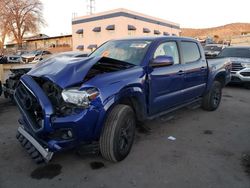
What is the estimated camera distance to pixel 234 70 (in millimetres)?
10242

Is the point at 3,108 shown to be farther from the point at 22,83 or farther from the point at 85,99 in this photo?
the point at 85,99

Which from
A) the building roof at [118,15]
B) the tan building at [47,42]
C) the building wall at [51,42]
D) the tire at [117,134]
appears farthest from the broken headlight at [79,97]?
the building wall at [51,42]

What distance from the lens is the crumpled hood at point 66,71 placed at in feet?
10.5

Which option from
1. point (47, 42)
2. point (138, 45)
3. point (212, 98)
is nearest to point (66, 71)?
point (138, 45)

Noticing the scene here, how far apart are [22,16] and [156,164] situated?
51.9 metres

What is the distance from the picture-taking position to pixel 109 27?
34.0 meters

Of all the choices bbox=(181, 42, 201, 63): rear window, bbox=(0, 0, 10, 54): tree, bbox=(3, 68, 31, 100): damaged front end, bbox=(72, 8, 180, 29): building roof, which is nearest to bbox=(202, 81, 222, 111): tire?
bbox=(181, 42, 201, 63): rear window

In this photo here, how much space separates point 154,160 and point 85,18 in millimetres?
37752

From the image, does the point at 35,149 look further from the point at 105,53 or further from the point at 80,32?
the point at 80,32

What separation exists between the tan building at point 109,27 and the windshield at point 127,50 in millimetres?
27103

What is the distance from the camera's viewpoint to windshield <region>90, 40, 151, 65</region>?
4199mm

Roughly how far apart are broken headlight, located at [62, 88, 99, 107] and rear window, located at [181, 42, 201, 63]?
266 cm

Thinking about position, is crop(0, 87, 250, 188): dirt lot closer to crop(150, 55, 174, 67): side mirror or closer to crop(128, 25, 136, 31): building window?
crop(150, 55, 174, 67): side mirror

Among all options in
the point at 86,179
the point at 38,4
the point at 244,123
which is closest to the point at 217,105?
the point at 244,123
